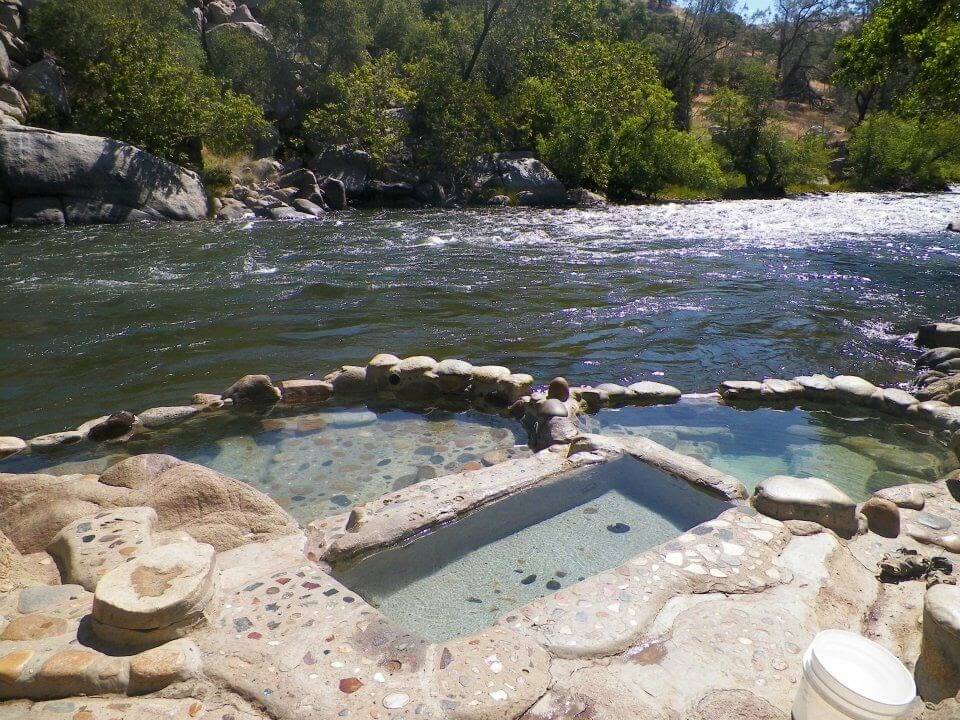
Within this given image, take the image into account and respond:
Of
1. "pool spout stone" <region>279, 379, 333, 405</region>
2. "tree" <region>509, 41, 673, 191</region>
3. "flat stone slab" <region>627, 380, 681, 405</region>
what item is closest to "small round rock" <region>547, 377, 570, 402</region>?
"flat stone slab" <region>627, 380, 681, 405</region>

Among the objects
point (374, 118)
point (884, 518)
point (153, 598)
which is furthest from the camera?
point (374, 118)

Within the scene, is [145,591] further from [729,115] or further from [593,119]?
[729,115]

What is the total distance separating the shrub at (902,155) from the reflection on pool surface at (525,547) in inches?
1410

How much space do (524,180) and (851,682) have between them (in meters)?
28.1

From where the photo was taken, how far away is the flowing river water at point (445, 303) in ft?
28.9

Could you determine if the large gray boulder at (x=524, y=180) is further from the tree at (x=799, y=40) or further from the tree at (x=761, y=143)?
the tree at (x=799, y=40)

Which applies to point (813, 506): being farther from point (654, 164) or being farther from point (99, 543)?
point (654, 164)

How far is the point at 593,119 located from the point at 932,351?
24316mm

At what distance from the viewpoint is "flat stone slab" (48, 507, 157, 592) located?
12.5 feet

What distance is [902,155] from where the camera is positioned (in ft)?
111

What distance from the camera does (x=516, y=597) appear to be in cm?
402

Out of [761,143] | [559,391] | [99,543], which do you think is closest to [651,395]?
[559,391]

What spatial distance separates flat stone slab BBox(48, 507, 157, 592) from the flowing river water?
133 inches

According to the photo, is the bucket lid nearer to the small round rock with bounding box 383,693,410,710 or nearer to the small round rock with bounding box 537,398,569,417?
the small round rock with bounding box 383,693,410,710
